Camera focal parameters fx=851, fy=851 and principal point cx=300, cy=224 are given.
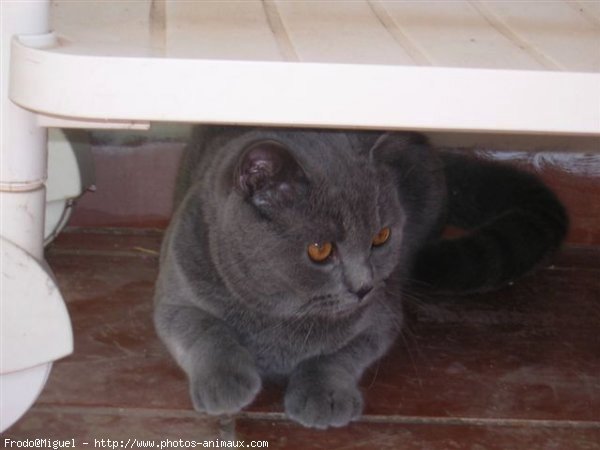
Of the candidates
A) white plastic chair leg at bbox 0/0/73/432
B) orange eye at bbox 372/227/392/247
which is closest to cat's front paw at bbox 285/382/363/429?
orange eye at bbox 372/227/392/247

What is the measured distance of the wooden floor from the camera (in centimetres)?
117

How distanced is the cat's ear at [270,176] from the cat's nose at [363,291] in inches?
6.0

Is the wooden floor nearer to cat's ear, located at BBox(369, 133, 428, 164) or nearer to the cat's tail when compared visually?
the cat's tail

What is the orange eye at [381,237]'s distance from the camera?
123 centimetres

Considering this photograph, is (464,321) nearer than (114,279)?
Yes

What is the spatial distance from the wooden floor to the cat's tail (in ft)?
0.19

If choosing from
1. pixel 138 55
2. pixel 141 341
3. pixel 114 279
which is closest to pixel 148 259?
pixel 114 279

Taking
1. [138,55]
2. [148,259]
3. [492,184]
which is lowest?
[148,259]

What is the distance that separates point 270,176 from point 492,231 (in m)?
0.59

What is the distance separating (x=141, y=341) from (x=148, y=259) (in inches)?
13.5

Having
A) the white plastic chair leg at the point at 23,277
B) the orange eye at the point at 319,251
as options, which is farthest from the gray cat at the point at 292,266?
the white plastic chair leg at the point at 23,277

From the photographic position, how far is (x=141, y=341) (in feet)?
4.60

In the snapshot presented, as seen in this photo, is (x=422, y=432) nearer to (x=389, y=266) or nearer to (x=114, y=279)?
(x=389, y=266)

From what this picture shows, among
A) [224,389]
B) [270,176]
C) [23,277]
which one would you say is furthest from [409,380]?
[23,277]
